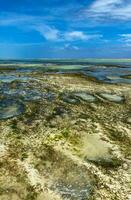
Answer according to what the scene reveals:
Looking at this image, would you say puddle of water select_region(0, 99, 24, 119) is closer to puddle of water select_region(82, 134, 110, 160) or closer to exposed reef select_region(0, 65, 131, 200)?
exposed reef select_region(0, 65, 131, 200)

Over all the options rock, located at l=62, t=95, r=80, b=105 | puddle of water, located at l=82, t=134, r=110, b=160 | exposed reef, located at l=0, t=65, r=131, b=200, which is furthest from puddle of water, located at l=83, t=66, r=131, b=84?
puddle of water, located at l=82, t=134, r=110, b=160

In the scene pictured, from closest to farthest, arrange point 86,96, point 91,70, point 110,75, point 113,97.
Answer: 1. point 86,96
2. point 113,97
3. point 110,75
4. point 91,70

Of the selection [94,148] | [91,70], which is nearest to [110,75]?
[91,70]

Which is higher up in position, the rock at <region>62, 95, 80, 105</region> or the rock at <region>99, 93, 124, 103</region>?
the rock at <region>62, 95, 80, 105</region>

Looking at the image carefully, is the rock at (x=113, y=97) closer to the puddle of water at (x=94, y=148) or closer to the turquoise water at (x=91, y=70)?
the puddle of water at (x=94, y=148)

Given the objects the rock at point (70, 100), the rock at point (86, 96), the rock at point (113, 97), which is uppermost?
the rock at point (70, 100)

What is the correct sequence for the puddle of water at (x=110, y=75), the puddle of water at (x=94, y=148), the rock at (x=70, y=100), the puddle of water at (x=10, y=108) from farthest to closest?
1. the puddle of water at (x=110, y=75)
2. the rock at (x=70, y=100)
3. the puddle of water at (x=10, y=108)
4. the puddle of water at (x=94, y=148)

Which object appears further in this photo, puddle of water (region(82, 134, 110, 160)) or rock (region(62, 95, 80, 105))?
rock (region(62, 95, 80, 105))

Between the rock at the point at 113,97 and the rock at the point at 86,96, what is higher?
the rock at the point at 86,96

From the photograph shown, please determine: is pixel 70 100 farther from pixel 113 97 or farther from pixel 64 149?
pixel 64 149

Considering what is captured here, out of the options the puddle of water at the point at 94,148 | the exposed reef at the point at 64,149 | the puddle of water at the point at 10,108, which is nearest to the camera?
the exposed reef at the point at 64,149

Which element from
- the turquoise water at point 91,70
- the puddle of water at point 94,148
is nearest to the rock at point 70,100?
the puddle of water at point 94,148

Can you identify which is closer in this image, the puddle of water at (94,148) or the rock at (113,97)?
the puddle of water at (94,148)
